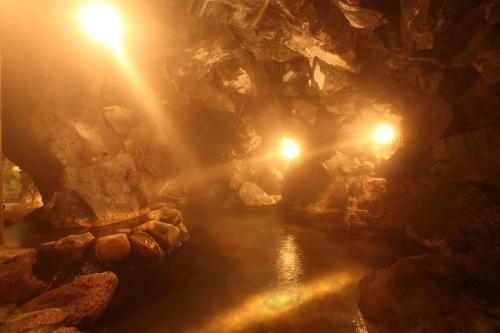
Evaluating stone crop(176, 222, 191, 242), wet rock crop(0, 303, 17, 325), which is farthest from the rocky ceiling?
wet rock crop(0, 303, 17, 325)

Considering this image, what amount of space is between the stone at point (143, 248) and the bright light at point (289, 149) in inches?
500

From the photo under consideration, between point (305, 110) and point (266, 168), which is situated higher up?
point (305, 110)

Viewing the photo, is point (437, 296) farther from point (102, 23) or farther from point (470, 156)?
point (102, 23)

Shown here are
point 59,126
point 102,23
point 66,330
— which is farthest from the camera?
point 59,126

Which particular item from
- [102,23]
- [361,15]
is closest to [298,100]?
[361,15]

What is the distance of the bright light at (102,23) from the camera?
12.0 metres

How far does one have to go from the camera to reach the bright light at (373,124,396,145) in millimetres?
16609

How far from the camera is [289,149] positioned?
22281 millimetres

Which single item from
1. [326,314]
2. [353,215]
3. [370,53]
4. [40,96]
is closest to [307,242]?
[353,215]

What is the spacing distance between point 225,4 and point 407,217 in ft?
39.4

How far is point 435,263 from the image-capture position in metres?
4.82

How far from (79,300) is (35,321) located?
3.74ft

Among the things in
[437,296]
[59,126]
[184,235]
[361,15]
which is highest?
[361,15]

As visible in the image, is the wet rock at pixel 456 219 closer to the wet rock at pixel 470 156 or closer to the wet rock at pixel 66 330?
the wet rock at pixel 470 156
